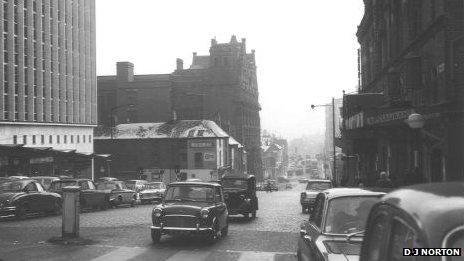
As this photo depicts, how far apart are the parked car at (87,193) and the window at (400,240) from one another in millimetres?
21805

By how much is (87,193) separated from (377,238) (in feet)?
74.9

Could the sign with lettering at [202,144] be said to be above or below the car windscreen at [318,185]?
above

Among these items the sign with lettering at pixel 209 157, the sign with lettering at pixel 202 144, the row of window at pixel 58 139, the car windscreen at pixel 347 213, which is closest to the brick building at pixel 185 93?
the sign with lettering at pixel 202 144

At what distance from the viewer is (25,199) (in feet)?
65.5

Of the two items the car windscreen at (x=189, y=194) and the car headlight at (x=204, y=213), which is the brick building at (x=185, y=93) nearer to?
the car windscreen at (x=189, y=194)

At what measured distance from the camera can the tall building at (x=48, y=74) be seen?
50.1 metres

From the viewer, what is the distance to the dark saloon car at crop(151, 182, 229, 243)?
12938 millimetres

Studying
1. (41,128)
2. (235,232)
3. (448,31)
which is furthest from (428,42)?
(41,128)

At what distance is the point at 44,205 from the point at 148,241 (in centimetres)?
898

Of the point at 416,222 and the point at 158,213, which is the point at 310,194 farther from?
the point at 416,222

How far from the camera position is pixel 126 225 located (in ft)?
58.3

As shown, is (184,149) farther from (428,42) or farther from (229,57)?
(428,42)

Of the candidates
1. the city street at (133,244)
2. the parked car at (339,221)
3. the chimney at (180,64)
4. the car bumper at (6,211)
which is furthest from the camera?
the chimney at (180,64)

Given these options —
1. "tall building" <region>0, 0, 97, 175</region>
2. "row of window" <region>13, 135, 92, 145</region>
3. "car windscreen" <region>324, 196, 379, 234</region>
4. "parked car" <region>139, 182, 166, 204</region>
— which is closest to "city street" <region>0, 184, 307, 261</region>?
"car windscreen" <region>324, 196, 379, 234</region>
